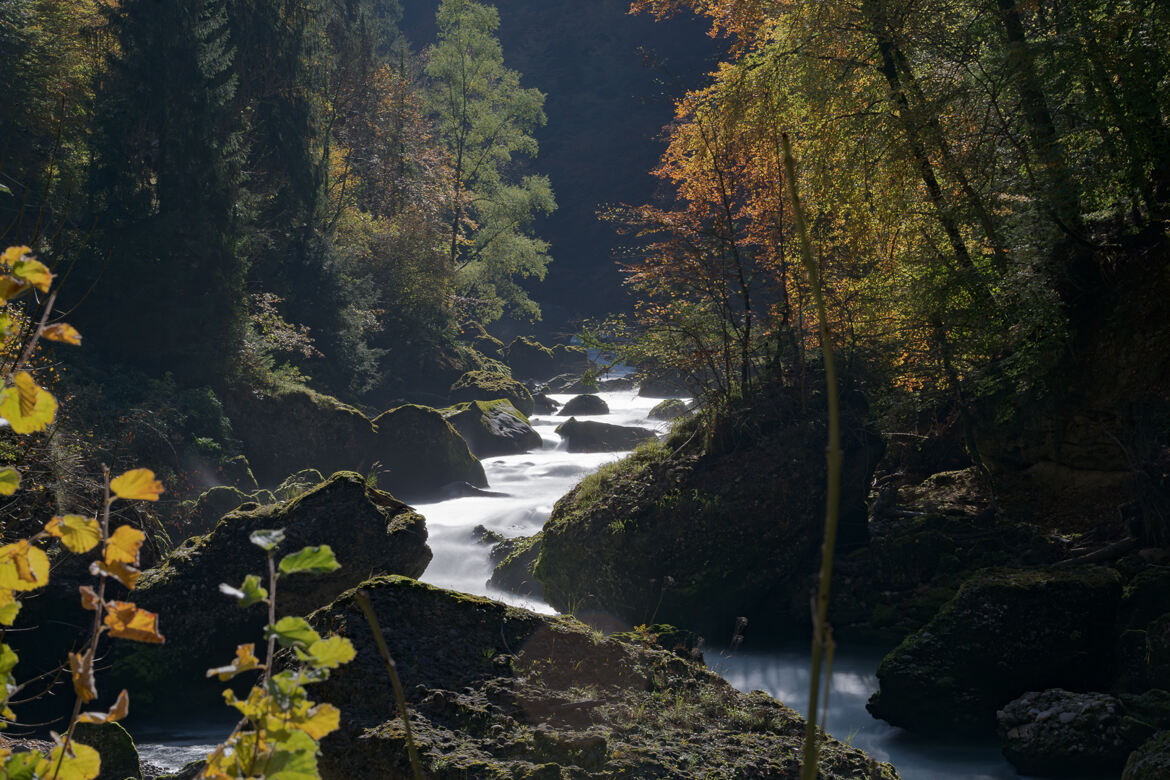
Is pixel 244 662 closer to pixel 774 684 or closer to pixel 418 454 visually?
pixel 774 684

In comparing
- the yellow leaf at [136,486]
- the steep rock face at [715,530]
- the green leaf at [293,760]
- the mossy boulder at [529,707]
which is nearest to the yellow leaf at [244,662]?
the green leaf at [293,760]

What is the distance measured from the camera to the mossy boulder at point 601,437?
18969mm

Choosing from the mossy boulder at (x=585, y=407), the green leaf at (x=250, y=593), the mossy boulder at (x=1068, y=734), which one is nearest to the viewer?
the green leaf at (x=250, y=593)

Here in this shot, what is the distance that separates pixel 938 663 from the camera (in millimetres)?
6070

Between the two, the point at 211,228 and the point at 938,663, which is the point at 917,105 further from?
the point at 211,228

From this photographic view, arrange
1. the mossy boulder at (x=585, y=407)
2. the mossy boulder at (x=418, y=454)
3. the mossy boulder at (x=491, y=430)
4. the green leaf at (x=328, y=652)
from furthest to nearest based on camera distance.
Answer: the mossy boulder at (x=585, y=407)
the mossy boulder at (x=491, y=430)
the mossy boulder at (x=418, y=454)
the green leaf at (x=328, y=652)

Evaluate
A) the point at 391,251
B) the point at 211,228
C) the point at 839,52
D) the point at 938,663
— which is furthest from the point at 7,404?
the point at 391,251

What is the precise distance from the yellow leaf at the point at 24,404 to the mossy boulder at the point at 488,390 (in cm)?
2214

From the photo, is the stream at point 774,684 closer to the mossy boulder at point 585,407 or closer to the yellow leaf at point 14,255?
the yellow leaf at point 14,255

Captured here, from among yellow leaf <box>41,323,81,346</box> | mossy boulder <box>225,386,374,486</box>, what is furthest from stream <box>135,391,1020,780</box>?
yellow leaf <box>41,323,81,346</box>

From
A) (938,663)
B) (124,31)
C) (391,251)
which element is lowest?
(938,663)

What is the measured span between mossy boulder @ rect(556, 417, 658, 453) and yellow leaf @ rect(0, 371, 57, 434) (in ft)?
58.7

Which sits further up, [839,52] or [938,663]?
[839,52]

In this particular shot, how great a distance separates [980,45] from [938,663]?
6028mm
